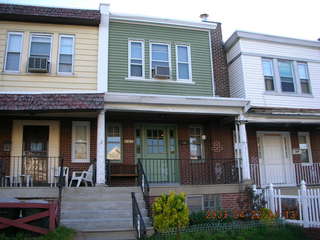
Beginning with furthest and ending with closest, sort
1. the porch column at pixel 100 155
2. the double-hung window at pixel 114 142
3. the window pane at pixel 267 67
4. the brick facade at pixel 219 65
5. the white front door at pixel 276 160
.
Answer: the brick facade at pixel 219 65, the window pane at pixel 267 67, the white front door at pixel 276 160, the double-hung window at pixel 114 142, the porch column at pixel 100 155

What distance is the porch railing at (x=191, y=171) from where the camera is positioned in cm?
1271

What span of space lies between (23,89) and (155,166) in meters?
5.65

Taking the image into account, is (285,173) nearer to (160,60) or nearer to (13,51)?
(160,60)

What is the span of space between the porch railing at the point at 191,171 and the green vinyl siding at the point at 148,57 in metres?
2.79

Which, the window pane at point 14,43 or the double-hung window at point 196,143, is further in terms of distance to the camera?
the double-hung window at point 196,143

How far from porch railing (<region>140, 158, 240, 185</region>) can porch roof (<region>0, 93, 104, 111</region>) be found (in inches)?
135

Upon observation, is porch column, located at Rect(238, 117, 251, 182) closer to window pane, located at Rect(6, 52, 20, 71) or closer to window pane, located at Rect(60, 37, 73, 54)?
window pane, located at Rect(60, 37, 73, 54)

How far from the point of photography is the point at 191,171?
1291 centimetres

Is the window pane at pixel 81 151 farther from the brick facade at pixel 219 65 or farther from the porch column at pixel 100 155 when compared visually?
the brick facade at pixel 219 65

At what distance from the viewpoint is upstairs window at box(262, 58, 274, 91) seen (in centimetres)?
1373

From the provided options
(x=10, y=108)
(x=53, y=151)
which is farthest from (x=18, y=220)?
(x=53, y=151)

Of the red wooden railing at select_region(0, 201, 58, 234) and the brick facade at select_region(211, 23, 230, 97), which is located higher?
the brick facade at select_region(211, 23, 230, 97)

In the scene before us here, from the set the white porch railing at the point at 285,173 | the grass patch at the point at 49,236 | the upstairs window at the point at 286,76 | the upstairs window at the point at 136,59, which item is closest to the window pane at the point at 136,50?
the upstairs window at the point at 136,59

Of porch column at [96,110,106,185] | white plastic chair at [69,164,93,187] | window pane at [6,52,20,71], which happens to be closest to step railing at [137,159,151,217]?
porch column at [96,110,106,185]
